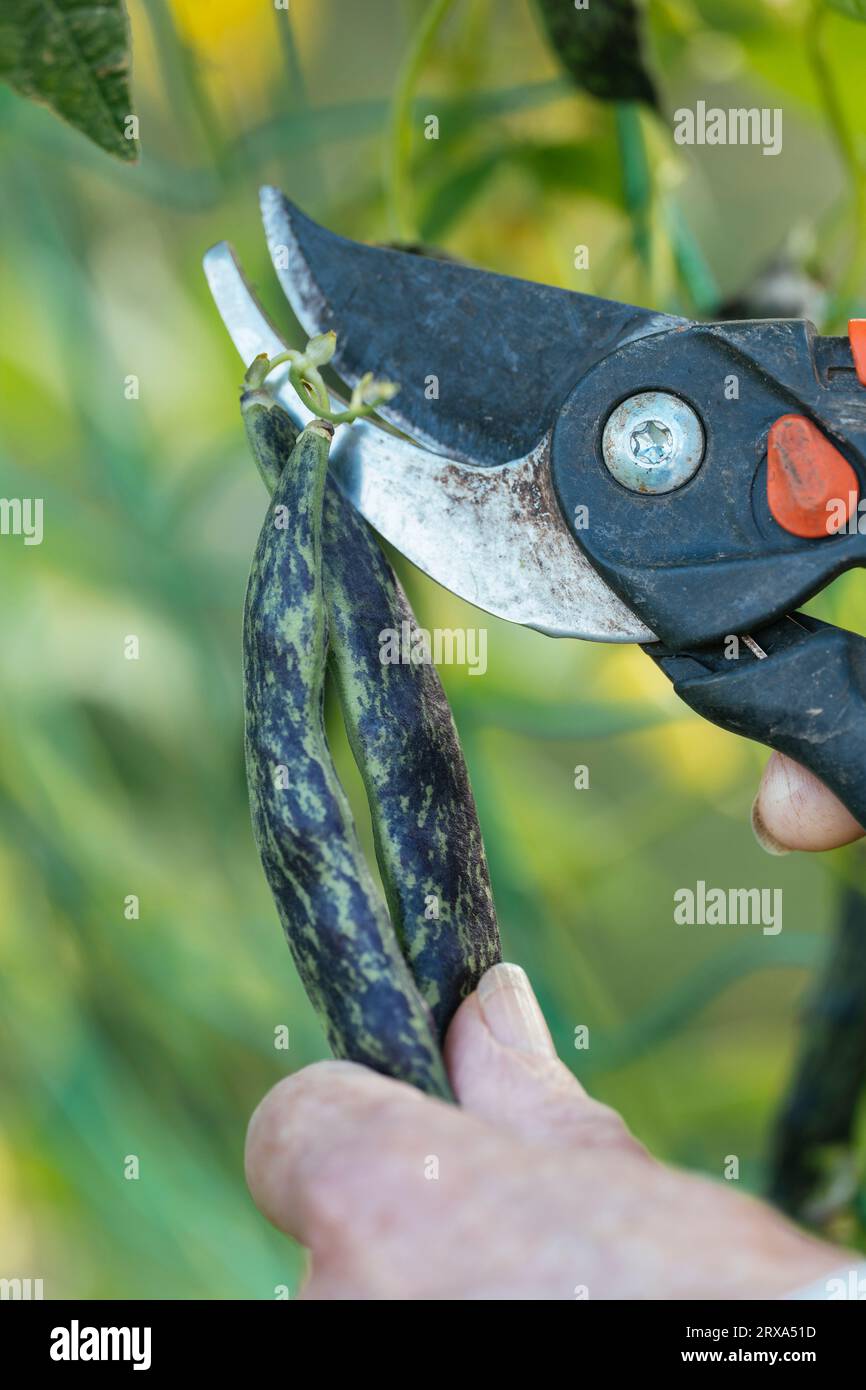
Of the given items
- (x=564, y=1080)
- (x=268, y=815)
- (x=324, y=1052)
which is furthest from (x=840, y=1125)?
(x=268, y=815)

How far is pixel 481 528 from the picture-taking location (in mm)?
509

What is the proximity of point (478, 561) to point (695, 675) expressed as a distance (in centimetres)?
10

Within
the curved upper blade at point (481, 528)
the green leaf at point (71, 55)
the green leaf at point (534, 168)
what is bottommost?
the curved upper blade at point (481, 528)

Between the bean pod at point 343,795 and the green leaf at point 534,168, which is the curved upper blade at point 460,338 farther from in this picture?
the green leaf at point 534,168

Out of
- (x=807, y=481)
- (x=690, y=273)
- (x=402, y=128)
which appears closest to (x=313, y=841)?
(x=807, y=481)

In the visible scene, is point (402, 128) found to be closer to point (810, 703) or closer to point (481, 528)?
point (481, 528)

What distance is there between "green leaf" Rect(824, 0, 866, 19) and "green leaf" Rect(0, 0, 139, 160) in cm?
36

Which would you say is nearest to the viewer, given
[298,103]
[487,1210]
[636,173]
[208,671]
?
[487,1210]

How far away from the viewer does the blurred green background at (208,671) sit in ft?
2.91

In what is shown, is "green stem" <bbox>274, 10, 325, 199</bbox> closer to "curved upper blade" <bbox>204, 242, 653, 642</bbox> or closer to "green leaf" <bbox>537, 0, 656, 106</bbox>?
"green leaf" <bbox>537, 0, 656, 106</bbox>

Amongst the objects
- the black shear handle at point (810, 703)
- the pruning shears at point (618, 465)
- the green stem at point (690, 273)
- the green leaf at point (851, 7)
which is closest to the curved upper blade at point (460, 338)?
the pruning shears at point (618, 465)

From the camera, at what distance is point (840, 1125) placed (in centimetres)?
85

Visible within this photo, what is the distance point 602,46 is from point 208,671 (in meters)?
0.54

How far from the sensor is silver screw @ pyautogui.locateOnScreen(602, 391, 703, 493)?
1.65 ft
